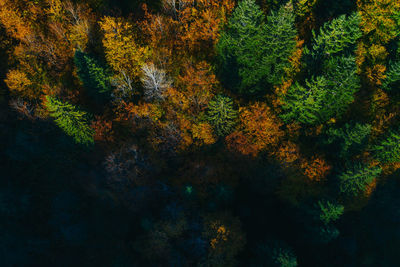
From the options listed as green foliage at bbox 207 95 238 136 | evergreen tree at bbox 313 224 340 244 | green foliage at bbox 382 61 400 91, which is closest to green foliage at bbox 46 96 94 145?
green foliage at bbox 207 95 238 136

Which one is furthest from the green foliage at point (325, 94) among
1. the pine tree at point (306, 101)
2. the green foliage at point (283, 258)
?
the green foliage at point (283, 258)

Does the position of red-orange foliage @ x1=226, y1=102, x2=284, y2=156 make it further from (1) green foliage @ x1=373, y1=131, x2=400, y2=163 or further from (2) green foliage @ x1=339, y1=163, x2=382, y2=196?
(1) green foliage @ x1=373, y1=131, x2=400, y2=163

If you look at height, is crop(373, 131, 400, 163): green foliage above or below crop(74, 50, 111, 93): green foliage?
above

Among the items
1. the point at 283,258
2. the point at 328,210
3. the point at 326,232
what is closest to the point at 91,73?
the point at 283,258

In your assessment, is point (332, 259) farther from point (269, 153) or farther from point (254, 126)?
point (254, 126)

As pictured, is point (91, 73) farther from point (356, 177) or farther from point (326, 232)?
point (326, 232)
